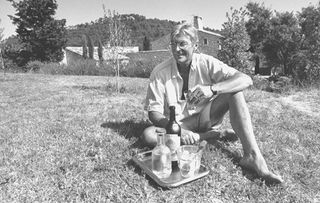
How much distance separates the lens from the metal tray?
2225 millimetres

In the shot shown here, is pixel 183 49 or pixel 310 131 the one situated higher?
pixel 183 49

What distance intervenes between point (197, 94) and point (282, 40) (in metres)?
27.1

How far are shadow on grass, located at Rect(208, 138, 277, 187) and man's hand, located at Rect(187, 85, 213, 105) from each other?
83cm

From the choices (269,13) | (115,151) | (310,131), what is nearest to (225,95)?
(115,151)

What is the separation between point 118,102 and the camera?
6.00 m

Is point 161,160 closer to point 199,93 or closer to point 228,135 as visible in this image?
point 199,93

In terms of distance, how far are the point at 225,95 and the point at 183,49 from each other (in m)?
0.65

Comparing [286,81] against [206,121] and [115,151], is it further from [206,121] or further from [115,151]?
[115,151]

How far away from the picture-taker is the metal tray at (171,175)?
2.22 m

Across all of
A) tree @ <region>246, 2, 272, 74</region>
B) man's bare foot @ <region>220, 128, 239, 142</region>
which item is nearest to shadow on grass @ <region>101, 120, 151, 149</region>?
man's bare foot @ <region>220, 128, 239, 142</region>


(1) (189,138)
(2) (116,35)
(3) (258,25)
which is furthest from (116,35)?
(3) (258,25)

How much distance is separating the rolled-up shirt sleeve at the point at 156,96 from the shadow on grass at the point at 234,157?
86 centimetres

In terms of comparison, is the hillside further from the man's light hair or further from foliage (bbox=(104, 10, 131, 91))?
the man's light hair

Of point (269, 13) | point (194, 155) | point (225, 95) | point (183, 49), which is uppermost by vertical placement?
point (269, 13)
